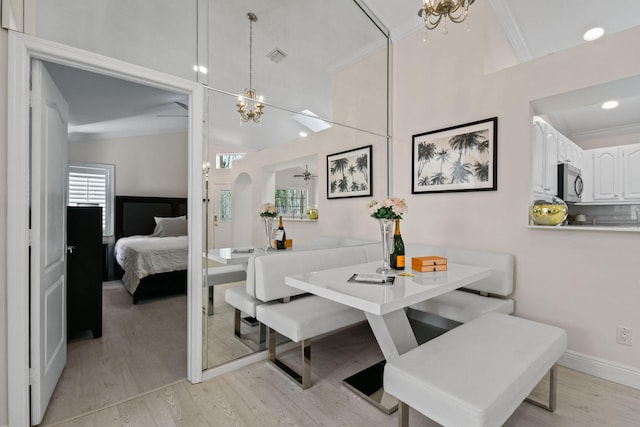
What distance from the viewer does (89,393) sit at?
6.57 ft

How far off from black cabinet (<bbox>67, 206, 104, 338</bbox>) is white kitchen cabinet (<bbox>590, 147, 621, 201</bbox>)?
5.84 m

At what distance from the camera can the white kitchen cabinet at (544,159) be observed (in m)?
2.72

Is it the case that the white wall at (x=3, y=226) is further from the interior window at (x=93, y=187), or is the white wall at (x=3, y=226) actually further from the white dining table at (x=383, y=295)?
the interior window at (x=93, y=187)

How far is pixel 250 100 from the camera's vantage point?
2.43 metres

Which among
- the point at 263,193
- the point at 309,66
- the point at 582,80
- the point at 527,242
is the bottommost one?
the point at 527,242

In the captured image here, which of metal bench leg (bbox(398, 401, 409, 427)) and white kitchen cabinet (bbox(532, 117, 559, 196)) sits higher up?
white kitchen cabinet (bbox(532, 117, 559, 196))

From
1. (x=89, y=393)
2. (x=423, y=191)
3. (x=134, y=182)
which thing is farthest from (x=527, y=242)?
(x=134, y=182)

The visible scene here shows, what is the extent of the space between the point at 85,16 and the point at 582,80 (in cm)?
339

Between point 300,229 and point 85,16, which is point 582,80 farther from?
point 85,16

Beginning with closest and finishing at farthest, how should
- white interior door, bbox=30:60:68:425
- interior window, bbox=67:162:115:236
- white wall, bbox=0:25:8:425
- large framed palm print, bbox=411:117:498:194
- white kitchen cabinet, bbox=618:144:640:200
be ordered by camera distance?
1. white wall, bbox=0:25:8:425
2. white interior door, bbox=30:60:68:425
3. large framed palm print, bbox=411:117:498:194
4. white kitchen cabinet, bbox=618:144:640:200
5. interior window, bbox=67:162:115:236

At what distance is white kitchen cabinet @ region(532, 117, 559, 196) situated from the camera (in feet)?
8.93

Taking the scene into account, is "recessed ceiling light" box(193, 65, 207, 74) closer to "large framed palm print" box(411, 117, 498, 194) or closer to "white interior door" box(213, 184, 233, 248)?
"white interior door" box(213, 184, 233, 248)

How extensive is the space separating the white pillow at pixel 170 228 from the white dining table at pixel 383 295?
3.94 m

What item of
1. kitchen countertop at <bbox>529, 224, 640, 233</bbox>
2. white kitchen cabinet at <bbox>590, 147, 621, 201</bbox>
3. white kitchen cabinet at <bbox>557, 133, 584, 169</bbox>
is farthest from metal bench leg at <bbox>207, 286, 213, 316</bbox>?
white kitchen cabinet at <bbox>590, 147, 621, 201</bbox>
